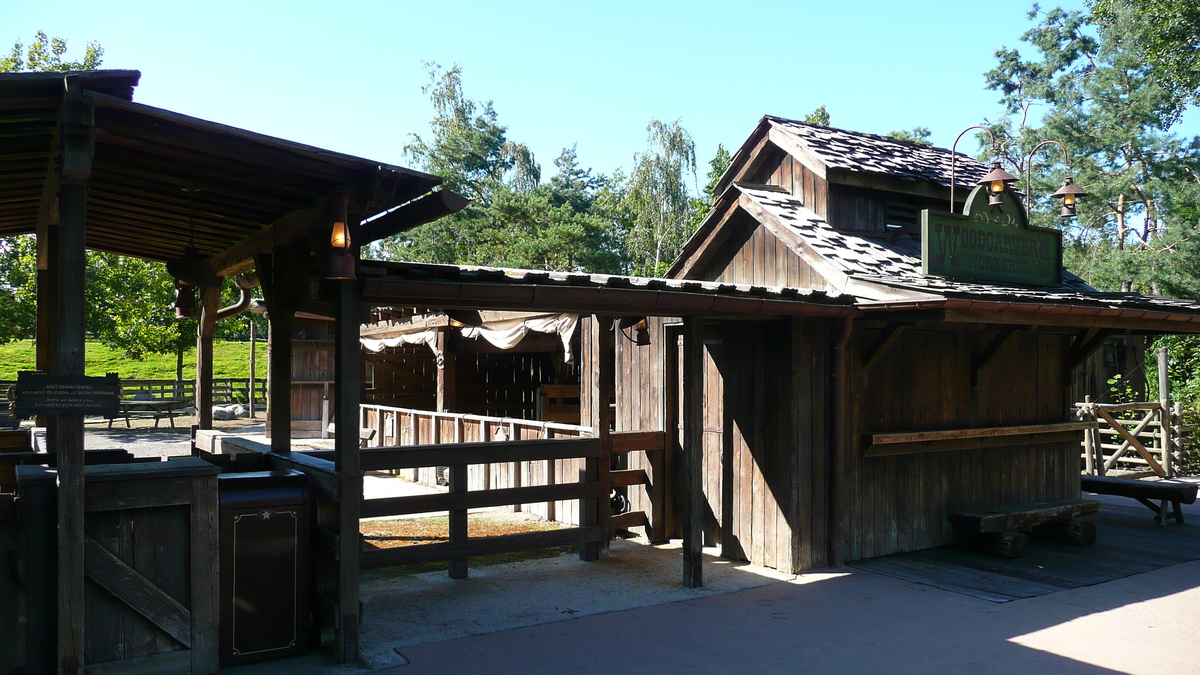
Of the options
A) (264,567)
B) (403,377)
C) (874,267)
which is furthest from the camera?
(403,377)

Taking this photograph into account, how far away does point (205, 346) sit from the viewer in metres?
8.83

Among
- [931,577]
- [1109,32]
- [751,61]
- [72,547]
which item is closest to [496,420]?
[931,577]

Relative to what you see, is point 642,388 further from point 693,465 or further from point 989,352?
point 989,352

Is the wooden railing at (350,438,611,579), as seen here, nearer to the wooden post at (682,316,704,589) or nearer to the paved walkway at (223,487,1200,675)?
the paved walkway at (223,487,1200,675)

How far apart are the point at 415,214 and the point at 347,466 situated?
5.59ft

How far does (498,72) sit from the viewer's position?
128 ft

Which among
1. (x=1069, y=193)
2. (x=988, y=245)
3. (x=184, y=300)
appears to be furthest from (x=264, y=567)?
(x=1069, y=193)

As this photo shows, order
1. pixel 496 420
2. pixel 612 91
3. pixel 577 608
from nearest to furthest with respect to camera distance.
Answer: pixel 577 608
pixel 496 420
pixel 612 91

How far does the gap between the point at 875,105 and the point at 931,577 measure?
38.1 metres

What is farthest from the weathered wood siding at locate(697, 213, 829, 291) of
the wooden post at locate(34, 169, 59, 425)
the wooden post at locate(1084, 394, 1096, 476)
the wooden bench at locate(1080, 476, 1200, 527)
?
the wooden post at locate(1084, 394, 1096, 476)

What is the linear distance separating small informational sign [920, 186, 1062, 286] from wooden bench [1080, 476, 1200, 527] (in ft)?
8.92

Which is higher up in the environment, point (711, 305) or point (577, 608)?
point (711, 305)

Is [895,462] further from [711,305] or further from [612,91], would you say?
[612,91]

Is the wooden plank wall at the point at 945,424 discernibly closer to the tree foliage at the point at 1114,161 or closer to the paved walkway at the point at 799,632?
the paved walkway at the point at 799,632
